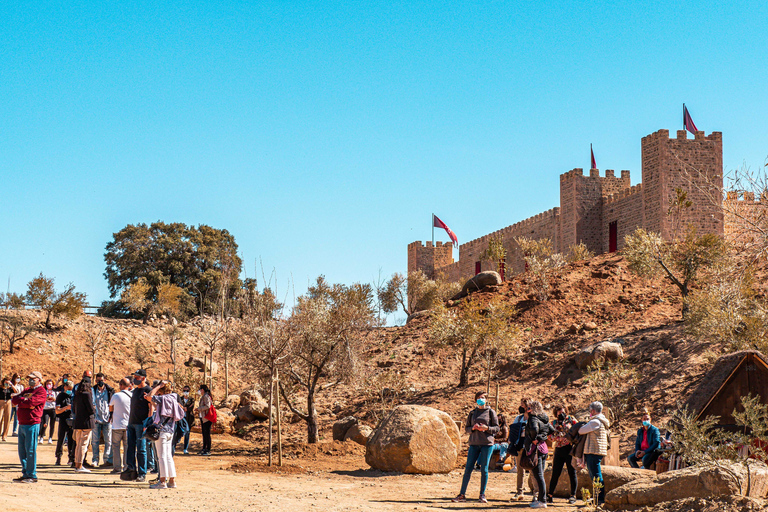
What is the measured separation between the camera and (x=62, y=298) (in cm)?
3559

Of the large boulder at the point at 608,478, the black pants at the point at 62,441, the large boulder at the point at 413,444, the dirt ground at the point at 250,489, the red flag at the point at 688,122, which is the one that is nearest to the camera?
the dirt ground at the point at 250,489

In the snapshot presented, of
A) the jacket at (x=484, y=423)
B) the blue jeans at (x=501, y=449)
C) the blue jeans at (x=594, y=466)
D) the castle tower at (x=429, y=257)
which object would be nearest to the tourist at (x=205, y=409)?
the blue jeans at (x=501, y=449)

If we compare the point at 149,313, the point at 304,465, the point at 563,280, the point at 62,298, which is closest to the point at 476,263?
the point at 563,280

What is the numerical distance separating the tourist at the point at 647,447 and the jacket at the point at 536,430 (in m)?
2.88

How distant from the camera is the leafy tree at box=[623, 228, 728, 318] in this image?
2644 cm

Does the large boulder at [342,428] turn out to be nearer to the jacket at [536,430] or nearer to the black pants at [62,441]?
the black pants at [62,441]

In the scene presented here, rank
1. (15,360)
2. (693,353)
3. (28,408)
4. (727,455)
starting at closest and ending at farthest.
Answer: (727,455)
(28,408)
(693,353)
(15,360)

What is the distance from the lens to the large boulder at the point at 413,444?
543 inches

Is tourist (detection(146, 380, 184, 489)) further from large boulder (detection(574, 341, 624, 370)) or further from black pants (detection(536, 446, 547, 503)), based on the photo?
large boulder (detection(574, 341, 624, 370))

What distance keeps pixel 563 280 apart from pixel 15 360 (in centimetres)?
2440

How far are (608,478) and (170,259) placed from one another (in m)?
42.2

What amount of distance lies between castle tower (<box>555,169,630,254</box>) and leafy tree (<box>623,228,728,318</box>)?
11.9 meters

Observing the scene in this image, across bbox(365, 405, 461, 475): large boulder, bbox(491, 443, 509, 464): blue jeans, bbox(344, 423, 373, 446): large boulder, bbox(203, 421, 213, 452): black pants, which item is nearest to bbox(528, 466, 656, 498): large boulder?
bbox(491, 443, 509, 464): blue jeans

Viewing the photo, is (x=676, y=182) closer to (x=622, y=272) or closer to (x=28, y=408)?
(x=622, y=272)
